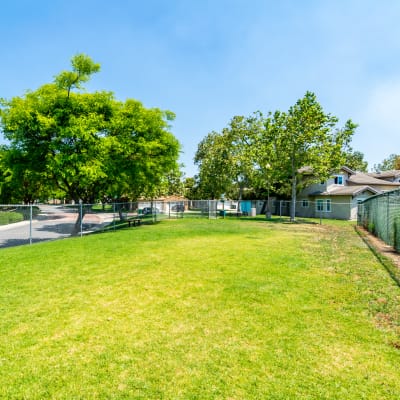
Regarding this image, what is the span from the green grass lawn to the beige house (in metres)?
24.2

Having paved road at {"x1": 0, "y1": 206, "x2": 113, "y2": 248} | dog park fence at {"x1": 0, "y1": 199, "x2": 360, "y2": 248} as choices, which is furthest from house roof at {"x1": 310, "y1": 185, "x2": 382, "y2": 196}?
paved road at {"x1": 0, "y1": 206, "x2": 113, "y2": 248}

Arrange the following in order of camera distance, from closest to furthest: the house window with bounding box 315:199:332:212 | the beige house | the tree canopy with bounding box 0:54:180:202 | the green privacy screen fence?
the green privacy screen fence → the tree canopy with bounding box 0:54:180:202 → the beige house → the house window with bounding box 315:199:332:212

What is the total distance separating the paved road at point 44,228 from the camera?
13219 millimetres

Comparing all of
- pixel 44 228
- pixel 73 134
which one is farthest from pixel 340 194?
pixel 44 228

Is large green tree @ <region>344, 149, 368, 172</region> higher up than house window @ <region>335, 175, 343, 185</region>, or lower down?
higher up

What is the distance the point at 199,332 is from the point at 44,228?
14058 mm

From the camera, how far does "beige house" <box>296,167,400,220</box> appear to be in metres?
28.8

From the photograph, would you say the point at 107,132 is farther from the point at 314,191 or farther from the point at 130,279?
the point at 314,191

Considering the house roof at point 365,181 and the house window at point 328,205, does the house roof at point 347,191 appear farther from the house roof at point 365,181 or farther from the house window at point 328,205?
the house roof at point 365,181

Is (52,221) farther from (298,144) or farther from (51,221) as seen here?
(298,144)

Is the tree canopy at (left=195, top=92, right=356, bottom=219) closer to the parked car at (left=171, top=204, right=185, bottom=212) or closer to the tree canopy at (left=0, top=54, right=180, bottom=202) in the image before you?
the parked car at (left=171, top=204, right=185, bottom=212)

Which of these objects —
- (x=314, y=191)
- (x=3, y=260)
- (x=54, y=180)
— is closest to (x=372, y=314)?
(x=3, y=260)

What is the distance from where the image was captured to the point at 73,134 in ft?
45.4

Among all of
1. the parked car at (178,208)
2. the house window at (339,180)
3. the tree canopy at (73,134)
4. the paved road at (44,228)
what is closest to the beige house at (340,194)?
the house window at (339,180)
